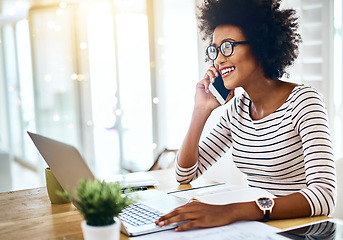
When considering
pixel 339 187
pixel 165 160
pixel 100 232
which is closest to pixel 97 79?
pixel 165 160

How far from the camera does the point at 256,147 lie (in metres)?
1.49

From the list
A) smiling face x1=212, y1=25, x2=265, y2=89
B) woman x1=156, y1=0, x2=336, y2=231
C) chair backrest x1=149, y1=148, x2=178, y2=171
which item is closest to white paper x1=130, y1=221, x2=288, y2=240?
woman x1=156, y1=0, x2=336, y2=231

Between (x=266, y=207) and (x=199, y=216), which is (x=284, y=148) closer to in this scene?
(x=266, y=207)

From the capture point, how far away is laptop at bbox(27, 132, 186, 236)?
0.91m

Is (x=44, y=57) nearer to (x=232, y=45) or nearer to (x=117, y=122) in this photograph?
(x=117, y=122)

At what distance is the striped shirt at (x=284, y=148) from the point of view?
1.17 metres

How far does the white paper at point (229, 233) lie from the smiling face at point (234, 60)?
0.59 meters

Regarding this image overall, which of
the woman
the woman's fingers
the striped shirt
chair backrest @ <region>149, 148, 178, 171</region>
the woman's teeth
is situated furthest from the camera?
chair backrest @ <region>149, 148, 178, 171</region>

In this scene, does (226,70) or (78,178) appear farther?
(226,70)

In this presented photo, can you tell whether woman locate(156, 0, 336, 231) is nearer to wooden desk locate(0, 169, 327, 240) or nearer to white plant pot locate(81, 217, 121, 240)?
wooden desk locate(0, 169, 327, 240)

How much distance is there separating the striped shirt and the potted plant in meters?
0.57

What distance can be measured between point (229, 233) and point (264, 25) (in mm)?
777

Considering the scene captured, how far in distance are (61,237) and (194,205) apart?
1.05 feet

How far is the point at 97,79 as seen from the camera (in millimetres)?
3340
